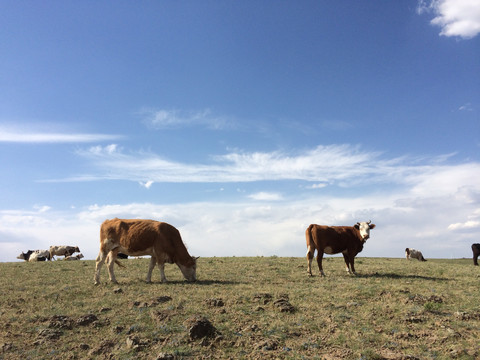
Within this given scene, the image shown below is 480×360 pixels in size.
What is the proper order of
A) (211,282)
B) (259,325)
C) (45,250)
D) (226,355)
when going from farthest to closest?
(45,250), (211,282), (259,325), (226,355)

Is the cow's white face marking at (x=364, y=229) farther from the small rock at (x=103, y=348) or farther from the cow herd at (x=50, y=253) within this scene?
the cow herd at (x=50, y=253)

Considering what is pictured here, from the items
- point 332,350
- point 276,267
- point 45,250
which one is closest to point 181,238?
point 276,267

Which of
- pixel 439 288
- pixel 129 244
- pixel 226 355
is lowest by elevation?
pixel 226 355

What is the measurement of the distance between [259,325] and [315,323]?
62.1 inches

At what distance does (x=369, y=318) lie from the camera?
10.4 metres

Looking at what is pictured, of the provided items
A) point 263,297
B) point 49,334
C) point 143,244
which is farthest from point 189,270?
point 49,334

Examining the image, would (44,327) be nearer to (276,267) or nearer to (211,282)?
(211,282)

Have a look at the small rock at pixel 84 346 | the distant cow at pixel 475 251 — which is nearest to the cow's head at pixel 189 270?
the small rock at pixel 84 346

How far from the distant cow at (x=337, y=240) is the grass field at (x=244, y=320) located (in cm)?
289

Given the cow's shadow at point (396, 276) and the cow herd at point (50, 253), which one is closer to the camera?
the cow's shadow at point (396, 276)

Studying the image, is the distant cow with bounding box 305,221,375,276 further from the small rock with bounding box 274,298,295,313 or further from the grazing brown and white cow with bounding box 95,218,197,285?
the small rock with bounding box 274,298,295,313

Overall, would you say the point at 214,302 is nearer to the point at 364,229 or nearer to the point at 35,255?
the point at 364,229

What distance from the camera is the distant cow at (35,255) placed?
126 ft

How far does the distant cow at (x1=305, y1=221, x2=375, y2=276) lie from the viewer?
18406mm
